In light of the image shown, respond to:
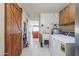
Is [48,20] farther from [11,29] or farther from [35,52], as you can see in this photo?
[11,29]

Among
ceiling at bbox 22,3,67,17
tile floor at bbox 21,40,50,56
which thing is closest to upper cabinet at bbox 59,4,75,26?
ceiling at bbox 22,3,67,17

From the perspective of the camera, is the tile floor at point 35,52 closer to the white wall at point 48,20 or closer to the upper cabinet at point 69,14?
the upper cabinet at point 69,14

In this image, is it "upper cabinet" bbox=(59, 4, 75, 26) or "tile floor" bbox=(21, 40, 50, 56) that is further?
"tile floor" bbox=(21, 40, 50, 56)

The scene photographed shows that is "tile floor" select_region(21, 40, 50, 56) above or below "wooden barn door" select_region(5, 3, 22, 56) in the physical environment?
below

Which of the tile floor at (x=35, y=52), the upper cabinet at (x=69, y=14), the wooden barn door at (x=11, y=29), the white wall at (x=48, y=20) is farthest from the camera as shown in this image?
the white wall at (x=48, y=20)

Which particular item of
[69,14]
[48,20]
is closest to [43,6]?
[69,14]

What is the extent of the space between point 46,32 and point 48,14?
1.24 meters

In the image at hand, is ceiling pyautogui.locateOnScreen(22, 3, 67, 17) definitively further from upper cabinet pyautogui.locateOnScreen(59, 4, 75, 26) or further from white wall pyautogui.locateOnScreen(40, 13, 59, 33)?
white wall pyautogui.locateOnScreen(40, 13, 59, 33)

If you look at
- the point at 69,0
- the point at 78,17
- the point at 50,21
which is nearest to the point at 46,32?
the point at 50,21

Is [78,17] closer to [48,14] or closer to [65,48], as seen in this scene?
[65,48]

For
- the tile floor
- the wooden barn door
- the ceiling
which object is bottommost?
the tile floor

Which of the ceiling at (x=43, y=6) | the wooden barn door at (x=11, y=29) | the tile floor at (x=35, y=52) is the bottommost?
the tile floor at (x=35, y=52)

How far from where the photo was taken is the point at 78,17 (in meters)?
1.86

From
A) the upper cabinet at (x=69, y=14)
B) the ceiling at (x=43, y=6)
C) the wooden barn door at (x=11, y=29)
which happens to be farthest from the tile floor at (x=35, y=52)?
the ceiling at (x=43, y=6)
